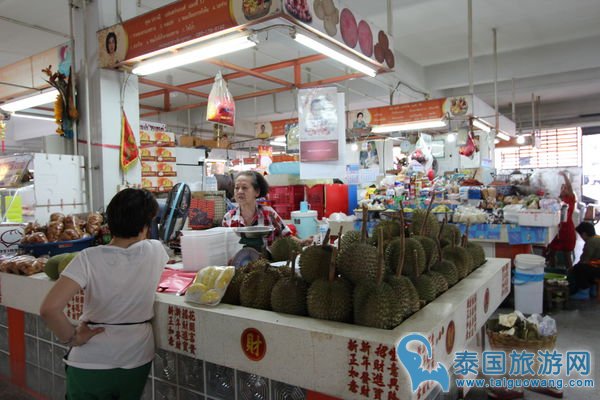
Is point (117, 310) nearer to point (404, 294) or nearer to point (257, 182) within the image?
point (404, 294)

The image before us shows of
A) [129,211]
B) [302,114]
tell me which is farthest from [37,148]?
[129,211]

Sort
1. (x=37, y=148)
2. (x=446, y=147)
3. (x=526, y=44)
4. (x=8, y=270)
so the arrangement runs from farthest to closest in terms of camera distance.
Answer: (x=37, y=148) → (x=446, y=147) → (x=526, y=44) → (x=8, y=270)

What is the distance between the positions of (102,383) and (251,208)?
6.64 feet

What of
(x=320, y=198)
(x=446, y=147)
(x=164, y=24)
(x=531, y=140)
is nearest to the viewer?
(x=164, y=24)

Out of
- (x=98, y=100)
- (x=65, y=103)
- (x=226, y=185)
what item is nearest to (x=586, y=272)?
(x=226, y=185)

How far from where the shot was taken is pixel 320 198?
7.39 meters

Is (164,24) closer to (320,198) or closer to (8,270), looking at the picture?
(8,270)

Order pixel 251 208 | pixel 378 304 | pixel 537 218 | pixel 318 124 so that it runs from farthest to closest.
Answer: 1. pixel 318 124
2. pixel 537 218
3. pixel 251 208
4. pixel 378 304

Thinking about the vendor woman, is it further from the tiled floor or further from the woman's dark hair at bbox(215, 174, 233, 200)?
the woman's dark hair at bbox(215, 174, 233, 200)

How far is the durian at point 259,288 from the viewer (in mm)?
1720

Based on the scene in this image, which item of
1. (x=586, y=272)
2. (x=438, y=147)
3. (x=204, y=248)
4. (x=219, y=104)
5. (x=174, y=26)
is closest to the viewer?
(x=204, y=248)

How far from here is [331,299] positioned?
4.94 ft

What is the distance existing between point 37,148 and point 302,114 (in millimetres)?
14423

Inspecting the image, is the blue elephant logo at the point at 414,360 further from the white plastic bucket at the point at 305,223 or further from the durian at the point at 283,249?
the white plastic bucket at the point at 305,223
